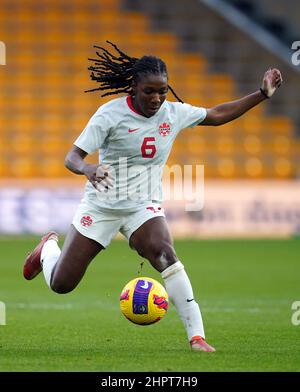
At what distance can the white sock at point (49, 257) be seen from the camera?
834cm

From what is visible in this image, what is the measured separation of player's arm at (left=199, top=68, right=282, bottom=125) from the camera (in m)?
8.05

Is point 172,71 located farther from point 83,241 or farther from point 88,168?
point 88,168

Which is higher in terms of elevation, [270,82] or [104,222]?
[270,82]

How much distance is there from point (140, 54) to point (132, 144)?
17594mm

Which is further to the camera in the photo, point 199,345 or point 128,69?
point 128,69

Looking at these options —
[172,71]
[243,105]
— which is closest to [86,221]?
[243,105]

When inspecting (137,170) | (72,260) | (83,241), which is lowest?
(72,260)

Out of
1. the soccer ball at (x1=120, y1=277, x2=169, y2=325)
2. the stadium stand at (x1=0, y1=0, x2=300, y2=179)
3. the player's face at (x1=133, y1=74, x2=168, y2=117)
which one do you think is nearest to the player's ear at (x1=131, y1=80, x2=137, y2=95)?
the player's face at (x1=133, y1=74, x2=168, y2=117)

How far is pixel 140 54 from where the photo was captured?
987 inches

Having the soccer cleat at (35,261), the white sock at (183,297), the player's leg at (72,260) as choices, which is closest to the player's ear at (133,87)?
the player's leg at (72,260)

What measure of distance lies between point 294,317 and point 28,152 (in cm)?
1466

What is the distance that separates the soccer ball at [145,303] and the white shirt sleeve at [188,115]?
4.30 ft
